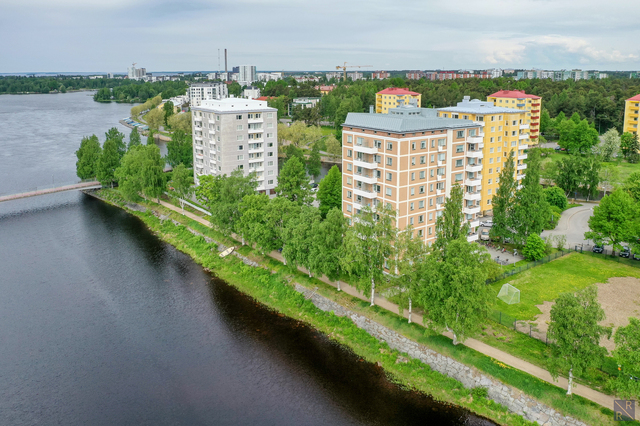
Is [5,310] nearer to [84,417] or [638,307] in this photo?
[84,417]

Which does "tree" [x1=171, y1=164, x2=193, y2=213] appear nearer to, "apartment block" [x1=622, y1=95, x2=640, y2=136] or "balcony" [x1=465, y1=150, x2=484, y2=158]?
"balcony" [x1=465, y1=150, x2=484, y2=158]

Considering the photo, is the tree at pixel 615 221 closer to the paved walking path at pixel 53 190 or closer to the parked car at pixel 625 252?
the parked car at pixel 625 252

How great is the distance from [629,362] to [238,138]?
172 ft

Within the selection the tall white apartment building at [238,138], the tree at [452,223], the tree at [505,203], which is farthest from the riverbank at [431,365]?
the tall white apartment building at [238,138]

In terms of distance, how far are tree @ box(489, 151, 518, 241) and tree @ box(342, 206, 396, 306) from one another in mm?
16009

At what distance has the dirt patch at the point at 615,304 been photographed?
117 ft

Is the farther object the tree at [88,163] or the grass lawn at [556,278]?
the tree at [88,163]

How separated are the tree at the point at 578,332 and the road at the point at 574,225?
2558cm

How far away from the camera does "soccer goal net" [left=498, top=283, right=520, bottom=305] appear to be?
3893cm

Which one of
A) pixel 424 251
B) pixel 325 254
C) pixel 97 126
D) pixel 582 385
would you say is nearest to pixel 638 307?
pixel 582 385

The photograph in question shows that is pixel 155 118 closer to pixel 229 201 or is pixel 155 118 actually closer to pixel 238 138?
pixel 238 138

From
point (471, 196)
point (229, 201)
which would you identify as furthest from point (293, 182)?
Result: point (471, 196)

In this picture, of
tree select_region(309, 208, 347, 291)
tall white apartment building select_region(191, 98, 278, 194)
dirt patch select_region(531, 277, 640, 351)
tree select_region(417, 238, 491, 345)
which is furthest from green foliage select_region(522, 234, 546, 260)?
tall white apartment building select_region(191, 98, 278, 194)

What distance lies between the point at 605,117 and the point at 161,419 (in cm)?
10822
